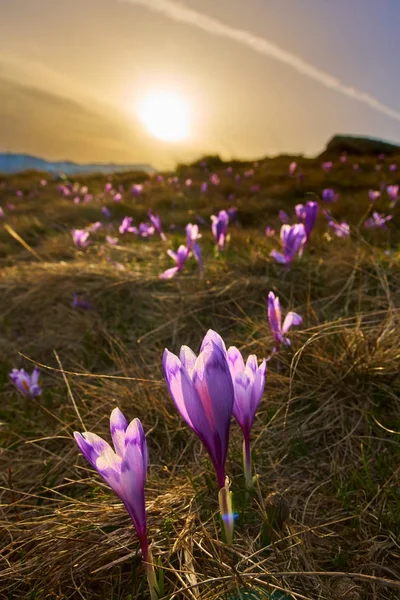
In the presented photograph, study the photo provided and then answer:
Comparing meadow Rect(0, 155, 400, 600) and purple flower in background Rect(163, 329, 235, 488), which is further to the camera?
meadow Rect(0, 155, 400, 600)

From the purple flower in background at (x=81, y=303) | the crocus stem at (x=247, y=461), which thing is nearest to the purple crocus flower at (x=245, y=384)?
the crocus stem at (x=247, y=461)

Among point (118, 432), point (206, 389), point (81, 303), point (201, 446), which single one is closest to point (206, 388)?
point (206, 389)

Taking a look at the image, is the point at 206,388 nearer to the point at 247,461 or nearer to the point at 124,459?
the point at 124,459

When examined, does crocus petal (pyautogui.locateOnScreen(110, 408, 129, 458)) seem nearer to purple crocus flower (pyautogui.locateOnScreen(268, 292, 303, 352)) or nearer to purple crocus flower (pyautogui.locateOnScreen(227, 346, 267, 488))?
purple crocus flower (pyautogui.locateOnScreen(227, 346, 267, 488))

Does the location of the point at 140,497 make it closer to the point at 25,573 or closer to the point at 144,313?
the point at 25,573

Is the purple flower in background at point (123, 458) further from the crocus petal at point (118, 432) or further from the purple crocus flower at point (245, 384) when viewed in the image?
the purple crocus flower at point (245, 384)

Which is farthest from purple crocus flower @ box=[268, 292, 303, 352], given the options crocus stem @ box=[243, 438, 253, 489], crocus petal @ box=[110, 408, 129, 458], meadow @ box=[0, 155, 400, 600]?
crocus petal @ box=[110, 408, 129, 458]
